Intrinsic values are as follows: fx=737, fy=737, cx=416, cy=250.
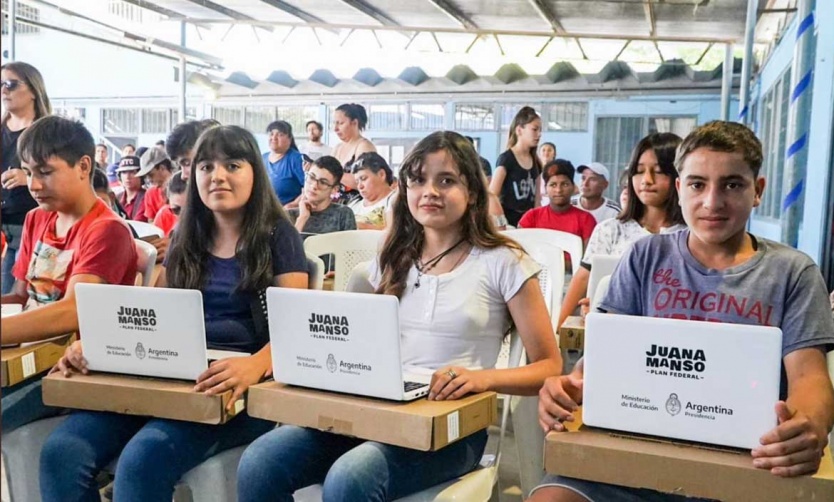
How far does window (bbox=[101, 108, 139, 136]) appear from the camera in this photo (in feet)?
33.2

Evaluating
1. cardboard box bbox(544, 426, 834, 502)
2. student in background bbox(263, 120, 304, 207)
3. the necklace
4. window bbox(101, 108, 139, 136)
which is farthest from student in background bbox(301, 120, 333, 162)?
window bbox(101, 108, 139, 136)

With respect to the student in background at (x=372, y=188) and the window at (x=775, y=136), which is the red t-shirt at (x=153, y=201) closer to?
the student in background at (x=372, y=188)

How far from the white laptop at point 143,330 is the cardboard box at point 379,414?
162mm

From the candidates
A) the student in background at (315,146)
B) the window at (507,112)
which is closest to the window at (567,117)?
the window at (507,112)

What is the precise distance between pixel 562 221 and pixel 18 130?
2.33 meters

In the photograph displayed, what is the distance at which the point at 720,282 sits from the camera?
1.40 metres

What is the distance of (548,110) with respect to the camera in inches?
342

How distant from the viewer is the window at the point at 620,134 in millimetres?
8242

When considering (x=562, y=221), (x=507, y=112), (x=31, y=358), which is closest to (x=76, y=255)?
(x=31, y=358)

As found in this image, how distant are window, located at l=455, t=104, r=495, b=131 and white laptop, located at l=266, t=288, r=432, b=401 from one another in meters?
7.80

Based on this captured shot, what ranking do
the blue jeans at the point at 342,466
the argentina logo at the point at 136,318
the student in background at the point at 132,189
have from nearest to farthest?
the blue jeans at the point at 342,466
the argentina logo at the point at 136,318
the student in background at the point at 132,189

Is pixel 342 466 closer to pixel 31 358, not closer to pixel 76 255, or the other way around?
pixel 31 358

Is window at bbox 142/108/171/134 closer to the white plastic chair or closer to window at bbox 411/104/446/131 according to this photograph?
window at bbox 411/104/446/131

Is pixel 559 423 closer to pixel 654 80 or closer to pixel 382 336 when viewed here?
pixel 382 336
